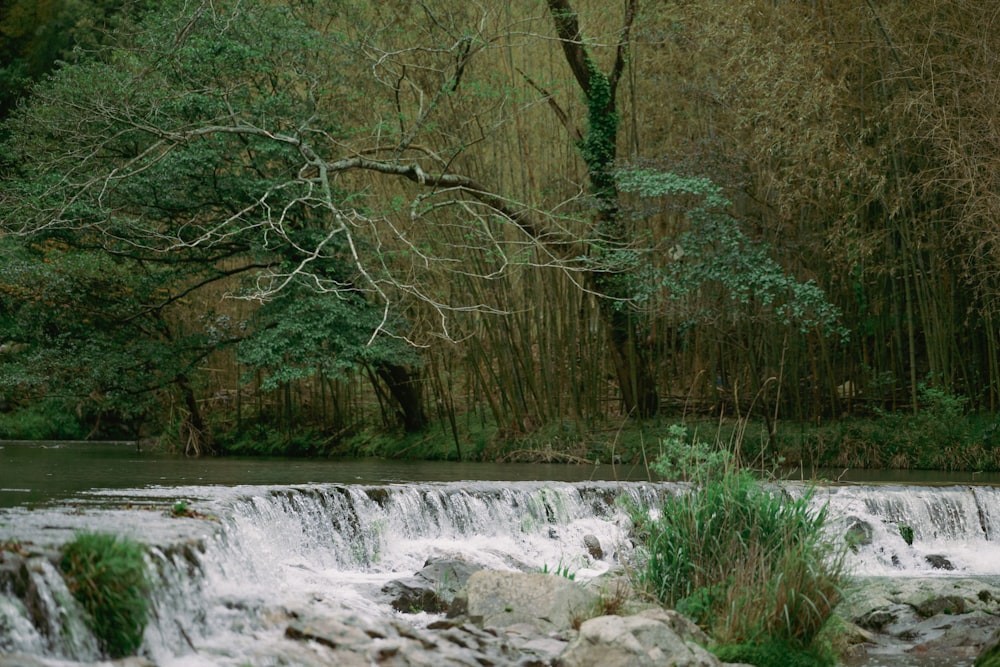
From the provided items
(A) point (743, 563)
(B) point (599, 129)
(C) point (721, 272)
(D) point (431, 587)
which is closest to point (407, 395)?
(B) point (599, 129)

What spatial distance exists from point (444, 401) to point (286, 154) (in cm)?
494

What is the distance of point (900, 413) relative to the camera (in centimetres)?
1436

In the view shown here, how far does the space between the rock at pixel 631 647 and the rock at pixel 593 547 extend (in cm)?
416

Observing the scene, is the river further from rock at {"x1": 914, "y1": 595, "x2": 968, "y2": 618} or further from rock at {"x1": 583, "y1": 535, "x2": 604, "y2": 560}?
rock at {"x1": 914, "y1": 595, "x2": 968, "y2": 618}

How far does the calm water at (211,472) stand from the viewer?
10055 mm

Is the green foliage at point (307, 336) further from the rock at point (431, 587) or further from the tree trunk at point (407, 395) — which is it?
the rock at point (431, 587)

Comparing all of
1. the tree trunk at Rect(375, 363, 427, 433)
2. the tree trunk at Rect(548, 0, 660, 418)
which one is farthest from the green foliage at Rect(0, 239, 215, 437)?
the tree trunk at Rect(548, 0, 660, 418)

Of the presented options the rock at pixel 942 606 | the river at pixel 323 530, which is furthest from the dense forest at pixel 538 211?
the rock at pixel 942 606

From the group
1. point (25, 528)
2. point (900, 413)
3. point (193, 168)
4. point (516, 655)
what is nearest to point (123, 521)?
point (25, 528)

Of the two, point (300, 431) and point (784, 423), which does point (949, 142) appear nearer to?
point (784, 423)

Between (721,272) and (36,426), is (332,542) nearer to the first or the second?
(721,272)

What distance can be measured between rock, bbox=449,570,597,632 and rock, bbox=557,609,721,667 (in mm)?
672

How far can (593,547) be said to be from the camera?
9539 mm

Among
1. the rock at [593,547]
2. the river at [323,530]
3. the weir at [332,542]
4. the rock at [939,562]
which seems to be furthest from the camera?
the rock at [939,562]
